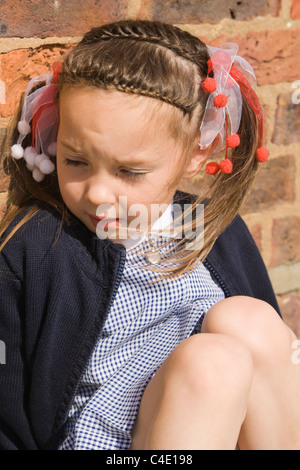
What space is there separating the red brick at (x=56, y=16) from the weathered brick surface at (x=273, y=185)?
2.03 ft

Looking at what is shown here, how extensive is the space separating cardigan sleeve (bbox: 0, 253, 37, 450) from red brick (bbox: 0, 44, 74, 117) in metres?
0.34

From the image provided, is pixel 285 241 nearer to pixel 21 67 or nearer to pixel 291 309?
pixel 291 309

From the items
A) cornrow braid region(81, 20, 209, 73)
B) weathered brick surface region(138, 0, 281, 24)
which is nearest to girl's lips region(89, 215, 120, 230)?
cornrow braid region(81, 20, 209, 73)

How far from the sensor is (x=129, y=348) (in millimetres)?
1404

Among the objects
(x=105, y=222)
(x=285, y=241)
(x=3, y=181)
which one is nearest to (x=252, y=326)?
(x=105, y=222)

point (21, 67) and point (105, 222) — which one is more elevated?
point (21, 67)

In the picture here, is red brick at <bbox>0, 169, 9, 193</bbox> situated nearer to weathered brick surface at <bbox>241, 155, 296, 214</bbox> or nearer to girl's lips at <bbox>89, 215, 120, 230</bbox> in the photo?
girl's lips at <bbox>89, 215, 120, 230</bbox>

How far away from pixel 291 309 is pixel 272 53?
79 centimetres

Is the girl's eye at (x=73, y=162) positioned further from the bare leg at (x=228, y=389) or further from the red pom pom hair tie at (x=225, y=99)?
the bare leg at (x=228, y=389)

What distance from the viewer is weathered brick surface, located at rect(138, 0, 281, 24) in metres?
1.54

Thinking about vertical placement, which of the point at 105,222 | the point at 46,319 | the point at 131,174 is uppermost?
the point at 131,174

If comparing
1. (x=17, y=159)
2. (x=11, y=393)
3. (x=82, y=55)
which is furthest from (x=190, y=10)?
(x=11, y=393)

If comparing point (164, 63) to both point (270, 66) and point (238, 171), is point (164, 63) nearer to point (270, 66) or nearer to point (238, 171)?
point (238, 171)

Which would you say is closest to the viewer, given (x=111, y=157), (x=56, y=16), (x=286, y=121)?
(x=111, y=157)
